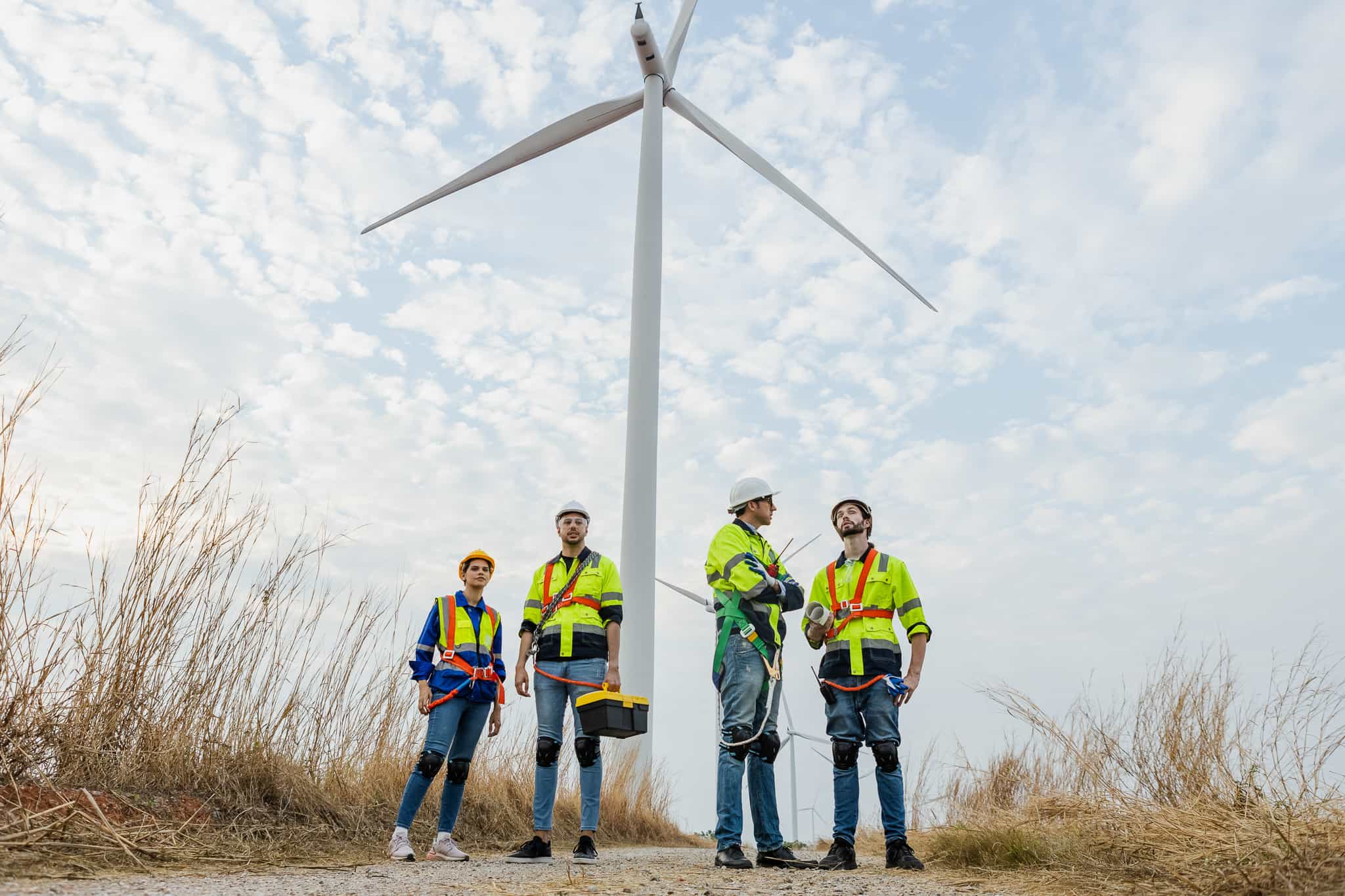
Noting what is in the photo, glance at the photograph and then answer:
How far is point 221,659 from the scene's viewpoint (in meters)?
5.62

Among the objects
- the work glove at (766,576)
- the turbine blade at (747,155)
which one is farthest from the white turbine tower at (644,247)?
the work glove at (766,576)

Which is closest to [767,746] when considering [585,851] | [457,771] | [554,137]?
[585,851]

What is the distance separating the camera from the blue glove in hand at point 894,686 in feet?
18.0

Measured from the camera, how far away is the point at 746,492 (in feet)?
19.4

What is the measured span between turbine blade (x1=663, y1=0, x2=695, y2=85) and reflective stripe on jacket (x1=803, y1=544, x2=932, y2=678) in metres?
11.8

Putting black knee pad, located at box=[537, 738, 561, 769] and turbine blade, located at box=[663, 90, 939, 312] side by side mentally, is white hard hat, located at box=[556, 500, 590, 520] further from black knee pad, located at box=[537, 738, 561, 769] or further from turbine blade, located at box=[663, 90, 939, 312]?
turbine blade, located at box=[663, 90, 939, 312]

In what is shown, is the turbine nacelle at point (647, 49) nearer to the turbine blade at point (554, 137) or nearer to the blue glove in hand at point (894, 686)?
the turbine blade at point (554, 137)

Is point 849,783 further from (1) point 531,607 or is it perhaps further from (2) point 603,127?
(2) point 603,127

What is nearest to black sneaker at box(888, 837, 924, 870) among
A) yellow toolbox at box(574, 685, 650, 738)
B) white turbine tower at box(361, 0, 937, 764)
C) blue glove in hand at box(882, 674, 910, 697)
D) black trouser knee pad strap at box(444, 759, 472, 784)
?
blue glove in hand at box(882, 674, 910, 697)

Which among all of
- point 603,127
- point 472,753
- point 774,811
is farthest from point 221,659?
point 603,127

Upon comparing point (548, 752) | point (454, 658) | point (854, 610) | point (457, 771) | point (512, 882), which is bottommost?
point (512, 882)

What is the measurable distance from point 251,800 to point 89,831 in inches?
61.1

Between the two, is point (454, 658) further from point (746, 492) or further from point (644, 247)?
point (644, 247)

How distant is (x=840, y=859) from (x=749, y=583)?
1.58 meters
